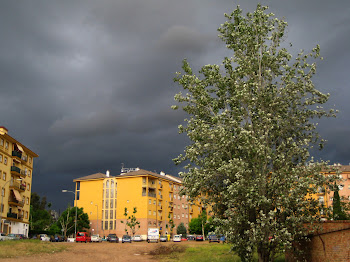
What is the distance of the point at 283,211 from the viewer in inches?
903

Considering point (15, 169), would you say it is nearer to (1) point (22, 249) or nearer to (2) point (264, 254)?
(1) point (22, 249)

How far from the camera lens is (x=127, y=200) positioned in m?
120

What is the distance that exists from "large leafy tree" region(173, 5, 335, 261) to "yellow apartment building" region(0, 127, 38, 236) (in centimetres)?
5712

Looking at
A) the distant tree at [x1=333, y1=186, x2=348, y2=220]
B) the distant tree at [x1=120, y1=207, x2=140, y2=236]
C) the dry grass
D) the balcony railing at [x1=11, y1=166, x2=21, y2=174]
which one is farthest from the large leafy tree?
the distant tree at [x1=120, y1=207, x2=140, y2=236]

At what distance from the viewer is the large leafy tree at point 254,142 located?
22.7 meters

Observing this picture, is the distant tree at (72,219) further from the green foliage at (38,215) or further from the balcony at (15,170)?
the balcony at (15,170)

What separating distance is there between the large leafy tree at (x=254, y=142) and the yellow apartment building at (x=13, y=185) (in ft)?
187

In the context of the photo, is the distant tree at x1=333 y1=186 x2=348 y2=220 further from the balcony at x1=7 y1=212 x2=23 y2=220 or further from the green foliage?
the green foliage

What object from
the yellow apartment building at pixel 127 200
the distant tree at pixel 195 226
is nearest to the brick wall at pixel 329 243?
the yellow apartment building at pixel 127 200

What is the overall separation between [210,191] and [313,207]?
6.49 m

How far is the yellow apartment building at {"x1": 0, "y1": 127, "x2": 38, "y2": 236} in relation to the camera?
77.8 m

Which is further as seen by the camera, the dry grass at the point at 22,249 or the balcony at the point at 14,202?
the balcony at the point at 14,202

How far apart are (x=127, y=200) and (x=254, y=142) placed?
10108 centimetres

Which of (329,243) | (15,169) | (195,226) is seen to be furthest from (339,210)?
(195,226)
